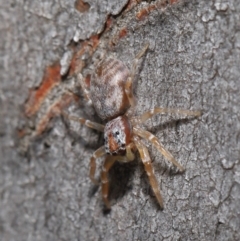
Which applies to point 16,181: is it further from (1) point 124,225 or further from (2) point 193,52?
A: (2) point 193,52

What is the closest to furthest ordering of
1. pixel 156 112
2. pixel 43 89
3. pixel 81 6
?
pixel 156 112 < pixel 81 6 < pixel 43 89

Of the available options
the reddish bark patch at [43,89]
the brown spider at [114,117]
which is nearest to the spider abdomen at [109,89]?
the brown spider at [114,117]

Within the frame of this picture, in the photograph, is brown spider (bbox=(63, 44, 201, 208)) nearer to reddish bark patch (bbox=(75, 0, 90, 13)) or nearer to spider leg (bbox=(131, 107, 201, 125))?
spider leg (bbox=(131, 107, 201, 125))

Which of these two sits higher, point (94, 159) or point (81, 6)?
point (81, 6)

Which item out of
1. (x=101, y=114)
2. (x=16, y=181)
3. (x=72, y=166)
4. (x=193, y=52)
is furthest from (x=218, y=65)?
(x=16, y=181)

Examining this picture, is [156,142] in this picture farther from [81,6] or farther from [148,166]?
[81,6]

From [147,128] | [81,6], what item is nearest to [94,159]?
[147,128]

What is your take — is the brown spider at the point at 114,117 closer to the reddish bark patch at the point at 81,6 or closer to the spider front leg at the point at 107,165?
the spider front leg at the point at 107,165

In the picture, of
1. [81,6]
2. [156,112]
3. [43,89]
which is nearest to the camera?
[156,112]
